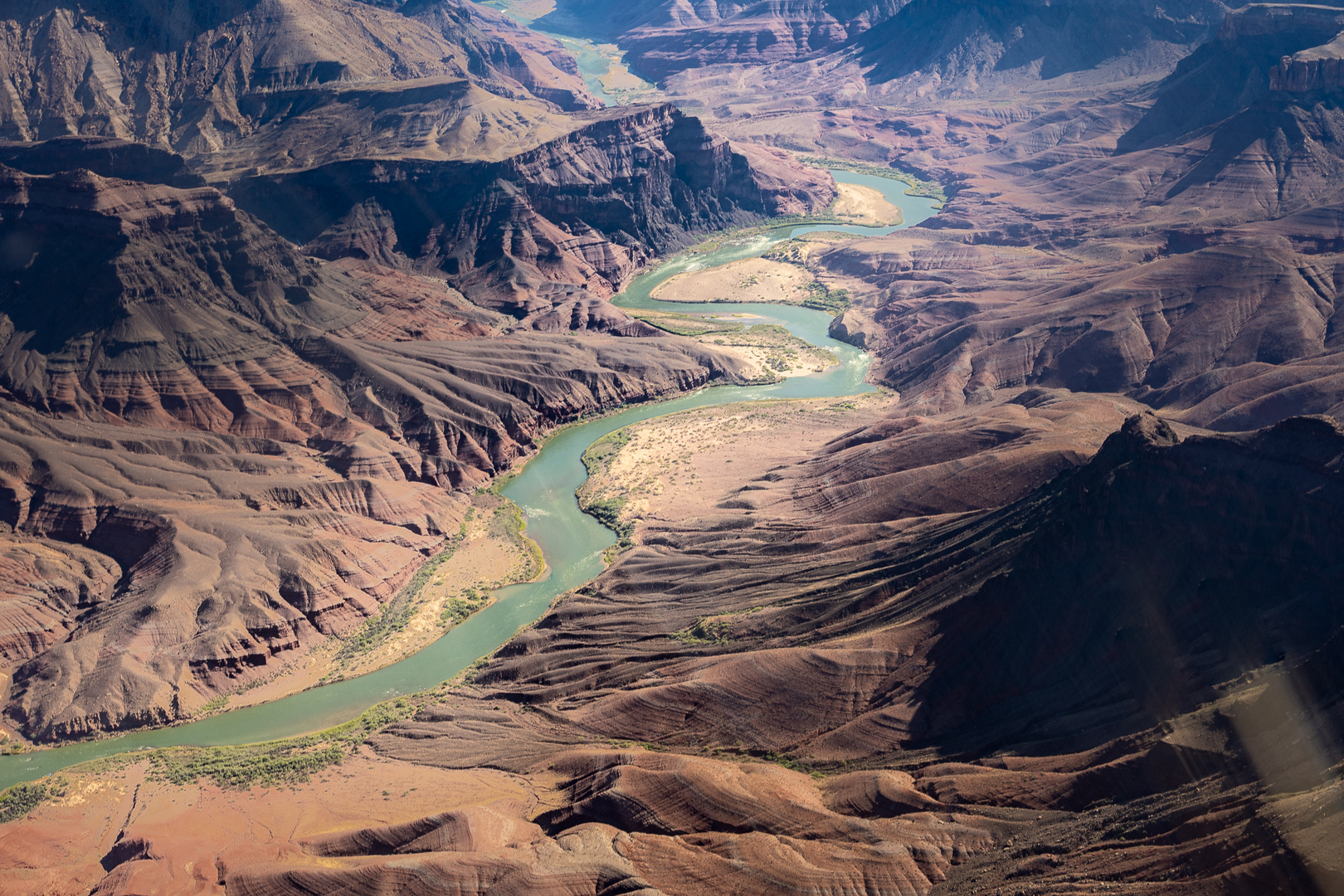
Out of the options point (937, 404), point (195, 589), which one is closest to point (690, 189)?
point (937, 404)

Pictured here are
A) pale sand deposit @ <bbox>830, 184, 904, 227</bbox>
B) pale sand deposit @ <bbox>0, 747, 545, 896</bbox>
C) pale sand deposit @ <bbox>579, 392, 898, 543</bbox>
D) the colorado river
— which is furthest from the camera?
pale sand deposit @ <bbox>830, 184, 904, 227</bbox>

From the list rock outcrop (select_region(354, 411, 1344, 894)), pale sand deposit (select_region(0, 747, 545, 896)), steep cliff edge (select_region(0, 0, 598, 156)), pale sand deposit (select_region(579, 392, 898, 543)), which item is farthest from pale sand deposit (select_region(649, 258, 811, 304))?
pale sand deposit (select_region(0, 747, 545, 896))

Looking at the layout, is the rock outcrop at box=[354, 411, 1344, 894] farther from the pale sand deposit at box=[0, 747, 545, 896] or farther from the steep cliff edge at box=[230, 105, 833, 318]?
the steep cliff edge at box=[230, 105, 833, 318]

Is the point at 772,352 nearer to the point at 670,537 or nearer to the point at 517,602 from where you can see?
the point at 670,537

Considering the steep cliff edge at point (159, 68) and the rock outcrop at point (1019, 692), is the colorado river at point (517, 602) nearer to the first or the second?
the rock outcrop at point (1019, 692)

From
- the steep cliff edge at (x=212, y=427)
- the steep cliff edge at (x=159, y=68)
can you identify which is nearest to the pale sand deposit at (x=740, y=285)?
the steep cliff edge at (x=212, y=427)

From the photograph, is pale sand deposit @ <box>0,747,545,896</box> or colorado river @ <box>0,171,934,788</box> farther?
colorado river @ <box>0,171,934,788</box>
